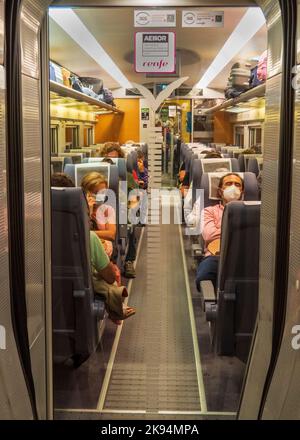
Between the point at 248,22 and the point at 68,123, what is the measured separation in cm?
385

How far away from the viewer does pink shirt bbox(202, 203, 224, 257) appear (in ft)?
12.4

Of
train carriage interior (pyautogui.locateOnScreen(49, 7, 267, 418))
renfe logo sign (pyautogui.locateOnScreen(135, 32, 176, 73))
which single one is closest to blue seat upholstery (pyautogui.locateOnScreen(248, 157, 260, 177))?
train carriage interior (pyautogui.locateOnScreen(49, 7, 267, 418))

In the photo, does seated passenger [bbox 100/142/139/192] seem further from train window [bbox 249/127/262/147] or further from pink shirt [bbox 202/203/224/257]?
train window [bbox 249/127/262/147]

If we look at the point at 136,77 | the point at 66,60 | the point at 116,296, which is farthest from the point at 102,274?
the point at 66,60

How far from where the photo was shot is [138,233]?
15.4ft

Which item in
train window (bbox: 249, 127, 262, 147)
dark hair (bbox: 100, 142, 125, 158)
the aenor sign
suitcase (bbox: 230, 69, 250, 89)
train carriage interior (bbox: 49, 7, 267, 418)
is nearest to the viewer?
the aenor sign

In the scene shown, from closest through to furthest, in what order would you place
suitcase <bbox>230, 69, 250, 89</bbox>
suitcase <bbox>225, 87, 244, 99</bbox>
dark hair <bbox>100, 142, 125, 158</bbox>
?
dark hair <bbox>100, 142, 125, 158</bbox> < suitcase <bbox>225, 87, 244, 99</bbox> < suitcase <bbox>230, 69, 250, 89</bbox>

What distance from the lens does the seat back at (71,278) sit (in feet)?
8.78

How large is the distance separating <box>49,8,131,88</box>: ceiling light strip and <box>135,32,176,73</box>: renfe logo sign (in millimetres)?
209

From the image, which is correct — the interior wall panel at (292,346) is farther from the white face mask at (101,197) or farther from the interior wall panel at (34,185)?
the white face mask at (101,197)

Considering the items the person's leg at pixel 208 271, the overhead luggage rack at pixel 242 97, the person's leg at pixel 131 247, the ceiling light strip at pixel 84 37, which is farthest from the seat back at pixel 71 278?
the person's leg at pixel 131 247

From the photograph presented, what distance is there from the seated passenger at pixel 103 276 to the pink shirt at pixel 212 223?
885 mm

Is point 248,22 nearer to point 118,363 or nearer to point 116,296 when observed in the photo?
point 116,296

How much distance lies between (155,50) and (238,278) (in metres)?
1.20
